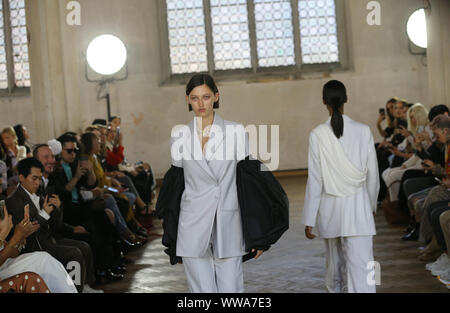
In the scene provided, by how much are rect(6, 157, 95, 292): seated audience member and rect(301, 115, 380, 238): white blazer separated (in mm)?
1912

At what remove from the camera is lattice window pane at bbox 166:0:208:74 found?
14.4 meters

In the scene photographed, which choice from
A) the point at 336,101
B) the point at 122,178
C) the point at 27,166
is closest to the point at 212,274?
the point at 336,101

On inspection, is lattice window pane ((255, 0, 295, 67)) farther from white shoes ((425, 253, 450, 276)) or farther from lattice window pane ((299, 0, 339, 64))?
white shoes ((425, 253, 450, 276))

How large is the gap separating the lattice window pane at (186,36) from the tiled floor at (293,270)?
7050 millimetres

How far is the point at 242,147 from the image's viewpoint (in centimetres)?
340

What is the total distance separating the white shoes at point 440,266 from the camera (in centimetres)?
567

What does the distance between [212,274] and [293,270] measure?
113 inches

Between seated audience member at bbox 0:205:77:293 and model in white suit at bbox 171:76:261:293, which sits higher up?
model in white suit at bbox 171:76:261:293

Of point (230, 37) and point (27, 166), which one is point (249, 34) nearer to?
point (230, 37)

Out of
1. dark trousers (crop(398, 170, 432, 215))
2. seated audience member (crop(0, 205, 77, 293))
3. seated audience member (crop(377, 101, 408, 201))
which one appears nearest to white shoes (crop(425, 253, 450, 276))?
dark trousers (crop(398, 170, 432, 215))

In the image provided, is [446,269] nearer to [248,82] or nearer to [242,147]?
[242,147]

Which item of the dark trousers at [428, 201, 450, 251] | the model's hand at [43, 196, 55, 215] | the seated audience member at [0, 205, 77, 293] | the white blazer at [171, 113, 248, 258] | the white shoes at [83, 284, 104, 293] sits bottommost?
the white shoes at [83, 284, 104, 293]

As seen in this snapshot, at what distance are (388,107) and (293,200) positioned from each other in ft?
6.75

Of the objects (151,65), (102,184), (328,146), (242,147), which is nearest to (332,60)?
(151,65)
